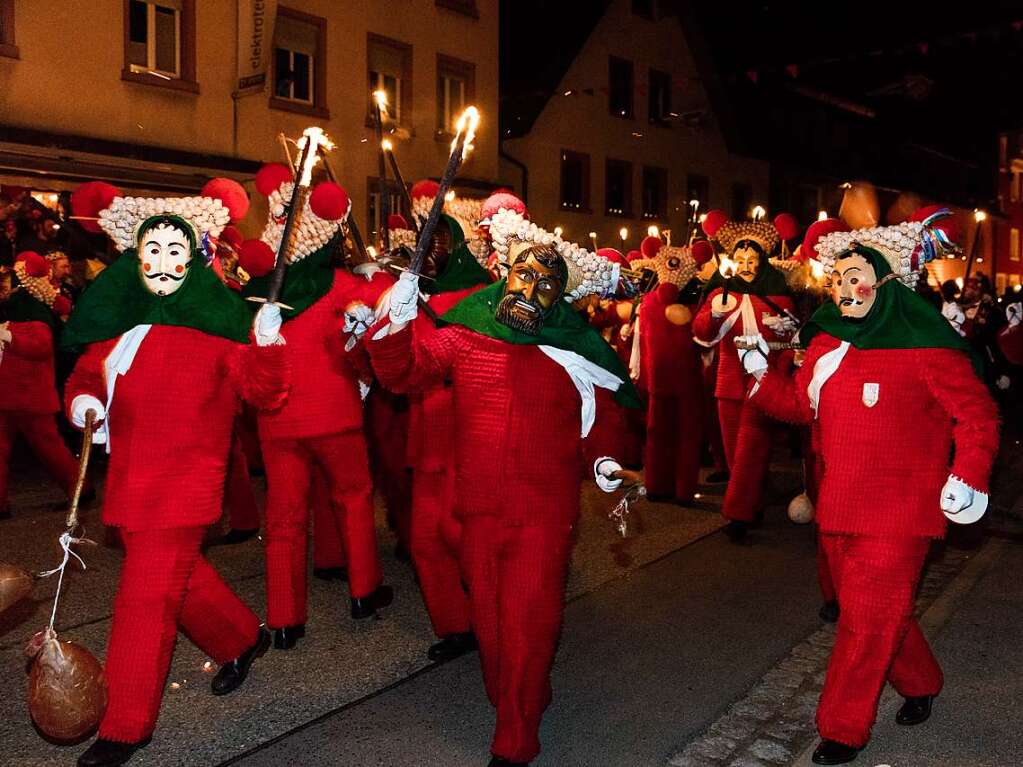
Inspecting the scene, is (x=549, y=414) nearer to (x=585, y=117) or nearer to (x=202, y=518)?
(x=202, y=518)

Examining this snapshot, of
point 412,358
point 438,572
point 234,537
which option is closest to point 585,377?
point 412,358

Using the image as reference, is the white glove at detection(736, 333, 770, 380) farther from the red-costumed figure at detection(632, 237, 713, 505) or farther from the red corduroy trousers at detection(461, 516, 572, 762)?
the red-costumed figure at detection(632, 237, 713, 505)

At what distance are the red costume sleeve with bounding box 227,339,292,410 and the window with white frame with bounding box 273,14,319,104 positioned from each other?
1569cm

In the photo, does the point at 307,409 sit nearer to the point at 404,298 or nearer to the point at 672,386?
the point at 404,298

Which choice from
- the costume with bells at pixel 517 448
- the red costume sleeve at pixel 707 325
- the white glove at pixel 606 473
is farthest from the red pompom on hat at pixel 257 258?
the red costume sleeve at pixel 707 325

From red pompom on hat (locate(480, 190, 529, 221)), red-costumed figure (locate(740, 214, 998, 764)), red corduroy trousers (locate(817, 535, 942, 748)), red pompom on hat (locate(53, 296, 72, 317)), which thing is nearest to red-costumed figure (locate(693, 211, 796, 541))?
red pompom on hat (locate(480, 190, 529, 221))

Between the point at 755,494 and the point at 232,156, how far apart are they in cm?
1263

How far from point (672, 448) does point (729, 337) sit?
1.40m

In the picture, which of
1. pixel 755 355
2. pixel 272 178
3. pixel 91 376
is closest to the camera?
pixel 91 376

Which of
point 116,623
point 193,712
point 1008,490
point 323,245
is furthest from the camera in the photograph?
point 1008,490

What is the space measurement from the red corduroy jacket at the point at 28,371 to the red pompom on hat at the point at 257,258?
3748 millimetres

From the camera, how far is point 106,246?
15.9 m

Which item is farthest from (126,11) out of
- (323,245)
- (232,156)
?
(323,245)

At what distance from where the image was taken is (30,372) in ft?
28.3
